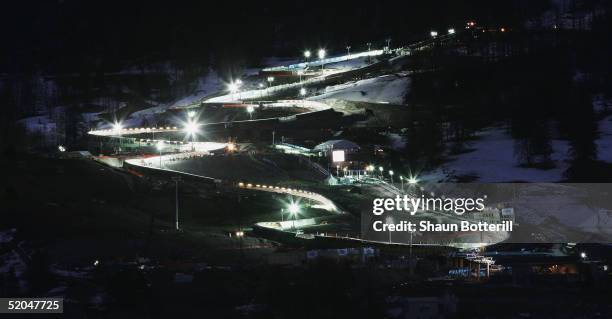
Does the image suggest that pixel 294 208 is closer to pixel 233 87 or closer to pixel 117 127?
pixel 117 127

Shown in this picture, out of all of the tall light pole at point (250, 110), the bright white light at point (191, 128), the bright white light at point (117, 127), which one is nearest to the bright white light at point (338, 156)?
the bright white light at point (191, 128)

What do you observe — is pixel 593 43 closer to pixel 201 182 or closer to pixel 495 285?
pixel 201 182

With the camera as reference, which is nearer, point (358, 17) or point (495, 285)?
point (495, 285)

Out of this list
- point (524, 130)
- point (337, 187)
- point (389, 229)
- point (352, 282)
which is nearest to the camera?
point (352, 282)

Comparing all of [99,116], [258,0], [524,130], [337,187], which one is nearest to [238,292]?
[337,187]

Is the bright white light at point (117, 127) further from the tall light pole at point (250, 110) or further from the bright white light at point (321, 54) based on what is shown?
the bright white light at point (321, 54)

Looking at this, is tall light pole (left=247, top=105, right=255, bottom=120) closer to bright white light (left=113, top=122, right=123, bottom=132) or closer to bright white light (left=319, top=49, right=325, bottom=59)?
bright white light (left=113, top=122, right=123, bottom=132)
